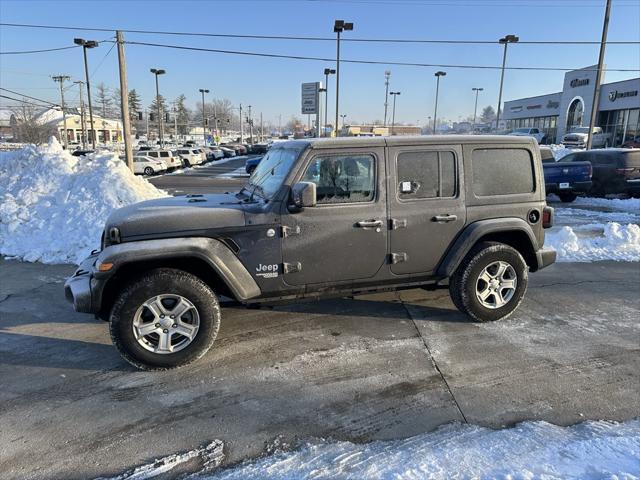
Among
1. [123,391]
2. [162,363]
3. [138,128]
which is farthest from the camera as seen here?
[138,128]

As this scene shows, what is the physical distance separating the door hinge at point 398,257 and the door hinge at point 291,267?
93cm

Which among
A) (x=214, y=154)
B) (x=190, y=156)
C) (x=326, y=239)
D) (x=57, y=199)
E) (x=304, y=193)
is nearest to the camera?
(x=304, y=193)

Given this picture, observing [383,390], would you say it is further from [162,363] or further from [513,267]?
[513,267]

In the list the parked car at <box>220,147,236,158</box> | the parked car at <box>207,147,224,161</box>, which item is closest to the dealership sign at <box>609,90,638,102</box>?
the parked car at <box>207,147,224,161</box>

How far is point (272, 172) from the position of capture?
448 centimetres

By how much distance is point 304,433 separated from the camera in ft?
9.97

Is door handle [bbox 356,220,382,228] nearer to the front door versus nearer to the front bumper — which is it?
the front door

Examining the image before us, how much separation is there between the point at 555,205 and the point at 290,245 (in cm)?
1278

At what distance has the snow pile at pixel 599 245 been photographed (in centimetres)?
764

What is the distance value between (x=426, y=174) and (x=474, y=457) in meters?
2.67

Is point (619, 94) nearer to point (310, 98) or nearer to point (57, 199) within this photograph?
point (310, 98)

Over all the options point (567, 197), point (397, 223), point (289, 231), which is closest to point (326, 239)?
point (289, 231)

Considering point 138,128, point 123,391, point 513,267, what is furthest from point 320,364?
point 138,128

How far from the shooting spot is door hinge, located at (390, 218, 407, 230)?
14.3 ft
